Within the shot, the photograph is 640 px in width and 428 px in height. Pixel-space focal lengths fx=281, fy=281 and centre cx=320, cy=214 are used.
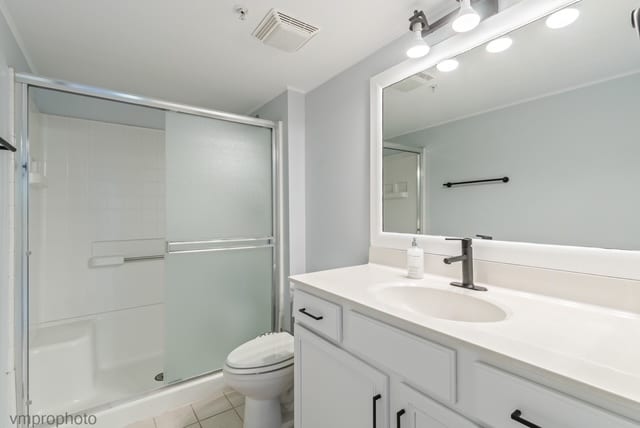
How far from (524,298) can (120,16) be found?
209 centimetres

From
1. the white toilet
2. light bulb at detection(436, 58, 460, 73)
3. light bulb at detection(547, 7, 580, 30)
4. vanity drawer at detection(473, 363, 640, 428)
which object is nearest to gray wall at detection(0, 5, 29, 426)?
the white toilet

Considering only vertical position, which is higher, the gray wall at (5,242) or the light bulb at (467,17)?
the light bulb at (467,17)

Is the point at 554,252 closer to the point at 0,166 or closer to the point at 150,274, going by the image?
the point at 0,166

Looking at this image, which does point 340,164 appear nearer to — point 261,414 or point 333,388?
point 333,388

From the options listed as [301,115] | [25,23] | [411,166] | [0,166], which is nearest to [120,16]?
[25,23]

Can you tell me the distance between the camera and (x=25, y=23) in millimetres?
1359

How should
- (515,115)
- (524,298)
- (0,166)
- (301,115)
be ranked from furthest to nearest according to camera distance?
1. (301,115)
2. (0,166)
3. (515,115)
4. (524,298)

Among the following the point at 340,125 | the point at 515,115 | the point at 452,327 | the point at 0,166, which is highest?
the point at 340,125

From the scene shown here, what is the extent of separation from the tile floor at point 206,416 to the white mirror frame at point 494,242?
134 centimetres

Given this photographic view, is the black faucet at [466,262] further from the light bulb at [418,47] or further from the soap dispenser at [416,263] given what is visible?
the light bulb at [418,47]

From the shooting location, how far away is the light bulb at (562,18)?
0.97 m

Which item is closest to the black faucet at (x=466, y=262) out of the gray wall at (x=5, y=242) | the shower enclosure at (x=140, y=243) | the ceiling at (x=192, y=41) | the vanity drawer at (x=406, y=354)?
the vanity drawer at (x=406, y=354)

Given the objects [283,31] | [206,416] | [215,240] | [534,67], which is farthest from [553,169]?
[206,416]

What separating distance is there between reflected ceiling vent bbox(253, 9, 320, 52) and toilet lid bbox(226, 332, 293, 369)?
1.69 meters
